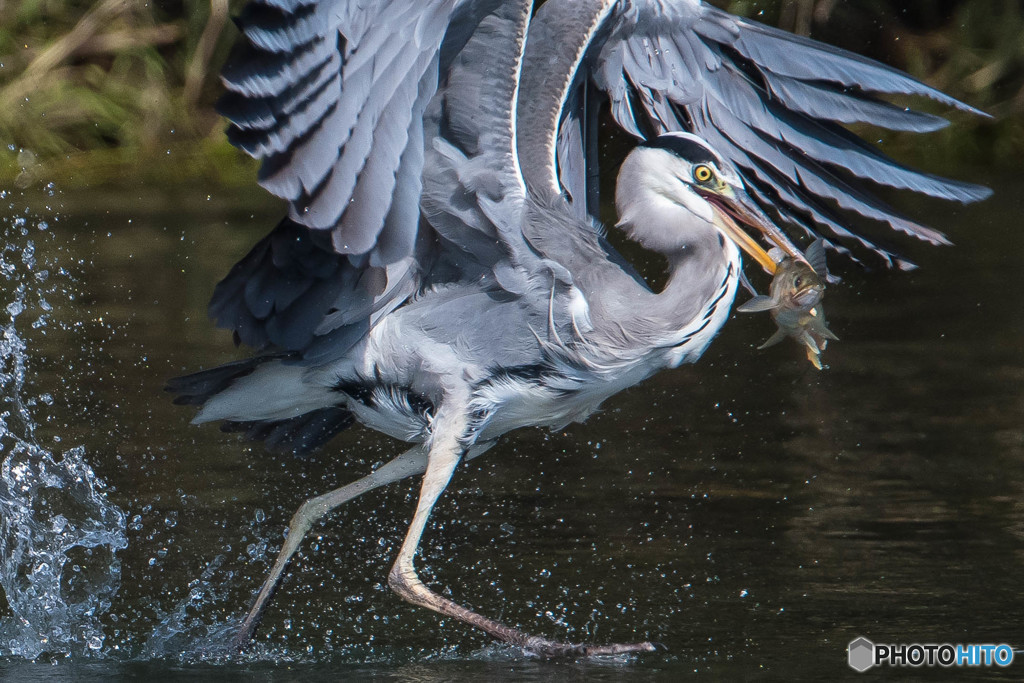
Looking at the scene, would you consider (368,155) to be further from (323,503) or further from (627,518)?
(627,518)

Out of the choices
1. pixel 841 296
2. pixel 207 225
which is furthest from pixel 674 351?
pixel 207 225

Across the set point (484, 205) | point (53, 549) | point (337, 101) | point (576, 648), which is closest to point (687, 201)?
point (484, 205)

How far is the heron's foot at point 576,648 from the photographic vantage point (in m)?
4.48

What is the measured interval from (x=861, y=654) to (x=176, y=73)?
12559 mm

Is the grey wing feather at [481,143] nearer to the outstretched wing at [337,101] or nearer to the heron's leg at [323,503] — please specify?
the outstretched wing at [337,101]

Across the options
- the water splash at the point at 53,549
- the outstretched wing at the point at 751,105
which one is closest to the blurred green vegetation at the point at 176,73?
the outstretched wing at the point at 751,105

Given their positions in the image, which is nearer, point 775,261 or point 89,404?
point 775,261

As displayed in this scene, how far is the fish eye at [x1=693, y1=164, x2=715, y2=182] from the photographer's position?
4922mm

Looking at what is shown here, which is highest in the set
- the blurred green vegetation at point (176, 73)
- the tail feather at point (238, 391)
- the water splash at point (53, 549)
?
the tail feather at point (238, 391)

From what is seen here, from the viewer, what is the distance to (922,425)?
6.59 meters

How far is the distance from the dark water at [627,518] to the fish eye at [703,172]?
1.22m

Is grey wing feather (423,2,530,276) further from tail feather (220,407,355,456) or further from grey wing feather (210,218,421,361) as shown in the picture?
tail feather (220,407,355,456)

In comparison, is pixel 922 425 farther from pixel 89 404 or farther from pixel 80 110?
pixel 80 110

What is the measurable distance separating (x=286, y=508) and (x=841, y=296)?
184 inches
